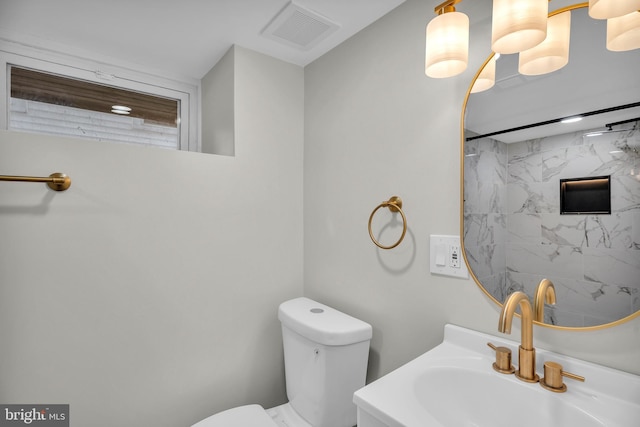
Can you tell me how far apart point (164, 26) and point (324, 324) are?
1.48 meters

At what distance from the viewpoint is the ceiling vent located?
4.45 feet

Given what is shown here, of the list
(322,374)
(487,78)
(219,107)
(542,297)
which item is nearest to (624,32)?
(487,78)

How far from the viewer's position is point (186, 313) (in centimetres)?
146

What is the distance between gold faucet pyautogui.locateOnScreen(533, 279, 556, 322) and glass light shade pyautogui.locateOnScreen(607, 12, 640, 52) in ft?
2.01

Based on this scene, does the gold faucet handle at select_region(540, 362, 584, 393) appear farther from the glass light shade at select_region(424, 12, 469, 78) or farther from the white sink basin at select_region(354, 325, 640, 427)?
the glass light shade at select_region(424, 12, 469, 78)

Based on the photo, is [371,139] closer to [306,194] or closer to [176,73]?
[306,194]

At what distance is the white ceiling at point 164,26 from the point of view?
4.30 ft

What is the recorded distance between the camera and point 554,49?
2.90ft

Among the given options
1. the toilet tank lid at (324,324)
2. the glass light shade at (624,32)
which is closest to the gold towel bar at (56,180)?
the toilet tank lid at (324,324)

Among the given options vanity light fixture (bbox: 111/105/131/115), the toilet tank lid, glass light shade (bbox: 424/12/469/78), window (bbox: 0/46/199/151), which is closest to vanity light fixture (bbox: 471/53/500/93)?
glass light shade (bbox: 424/12/469/78)

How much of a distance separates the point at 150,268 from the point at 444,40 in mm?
1391

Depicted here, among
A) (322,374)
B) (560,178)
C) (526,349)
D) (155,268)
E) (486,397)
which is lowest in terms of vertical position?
(322,374)

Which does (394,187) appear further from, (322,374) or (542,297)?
(322,374)

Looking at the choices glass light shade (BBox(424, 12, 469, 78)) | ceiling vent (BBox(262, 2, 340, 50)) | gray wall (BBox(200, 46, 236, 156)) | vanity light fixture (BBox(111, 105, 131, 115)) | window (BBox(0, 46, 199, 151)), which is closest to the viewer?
glass light shade (BBox(424, 12, 469, 78))
